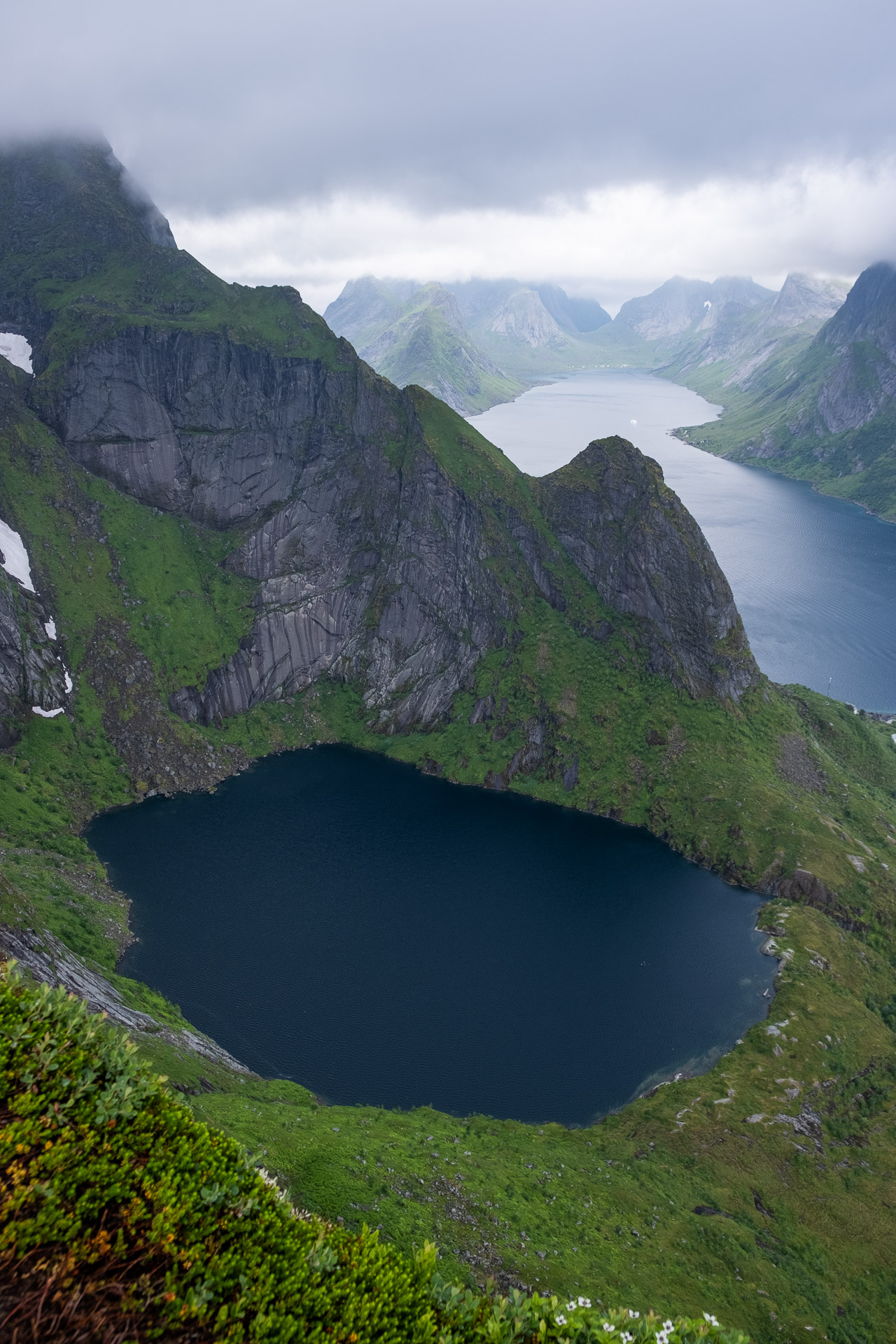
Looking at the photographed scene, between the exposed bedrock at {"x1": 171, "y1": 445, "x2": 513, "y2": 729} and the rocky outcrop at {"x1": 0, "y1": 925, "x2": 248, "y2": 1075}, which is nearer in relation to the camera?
the rocky outcrop at {"x1": 0, "y1": 925, "x2": 248, "y2": 1075}

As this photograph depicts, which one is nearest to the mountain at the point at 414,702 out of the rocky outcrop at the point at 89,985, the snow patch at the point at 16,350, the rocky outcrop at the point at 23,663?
the rocky outcrop at the point at 89,985

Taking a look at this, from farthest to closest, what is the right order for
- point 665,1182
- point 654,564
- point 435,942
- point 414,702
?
point 414,702, point 654,564, point 435,942, point 665,1182

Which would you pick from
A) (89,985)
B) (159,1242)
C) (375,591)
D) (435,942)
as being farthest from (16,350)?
(159,1242)

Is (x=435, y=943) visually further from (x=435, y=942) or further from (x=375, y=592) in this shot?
(x=375, y=592)

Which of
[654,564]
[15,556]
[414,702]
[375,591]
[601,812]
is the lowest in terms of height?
[601,812]

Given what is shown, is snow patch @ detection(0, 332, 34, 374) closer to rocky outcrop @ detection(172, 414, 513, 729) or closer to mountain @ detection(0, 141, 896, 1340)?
mountain @ detection(0, 141, 896, 1340)

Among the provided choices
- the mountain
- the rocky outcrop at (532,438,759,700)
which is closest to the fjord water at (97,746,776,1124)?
the mountain
